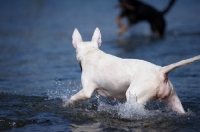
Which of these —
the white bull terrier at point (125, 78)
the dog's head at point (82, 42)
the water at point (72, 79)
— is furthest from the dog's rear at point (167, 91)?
the dog's head at point (82, 42)

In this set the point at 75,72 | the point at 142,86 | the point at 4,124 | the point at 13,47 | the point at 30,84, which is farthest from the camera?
the point at 13,47

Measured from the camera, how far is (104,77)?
573cm

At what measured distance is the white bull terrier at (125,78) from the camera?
5250 millimetres

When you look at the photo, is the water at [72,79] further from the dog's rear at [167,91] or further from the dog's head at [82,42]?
the dog's head at [82,42]

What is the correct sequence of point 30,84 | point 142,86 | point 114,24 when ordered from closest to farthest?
1. point 142,86
2. point 30,84
3. point 114,24

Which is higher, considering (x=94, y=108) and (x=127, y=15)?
(x=127, y=15)

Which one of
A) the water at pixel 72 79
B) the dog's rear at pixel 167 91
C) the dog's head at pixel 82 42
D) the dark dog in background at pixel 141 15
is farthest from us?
the dark dog in background at pixel 141 15

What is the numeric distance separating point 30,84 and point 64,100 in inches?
71.2

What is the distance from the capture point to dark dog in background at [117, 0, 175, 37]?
51.1 ft

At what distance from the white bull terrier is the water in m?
0.20

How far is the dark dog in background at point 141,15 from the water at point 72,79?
1.24 feet

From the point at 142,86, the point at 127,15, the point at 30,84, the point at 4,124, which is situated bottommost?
the point at 4,124

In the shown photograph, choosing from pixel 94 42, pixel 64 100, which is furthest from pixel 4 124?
pixel 94 42

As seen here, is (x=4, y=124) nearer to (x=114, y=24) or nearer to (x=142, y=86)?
(x=142, y=86)
